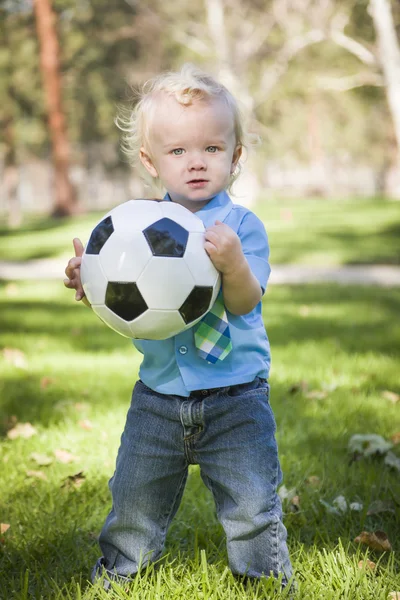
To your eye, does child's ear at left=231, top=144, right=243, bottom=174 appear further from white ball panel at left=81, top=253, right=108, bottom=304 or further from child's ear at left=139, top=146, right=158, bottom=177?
white ball panel at left=81, top=253, right=108, bottom=304

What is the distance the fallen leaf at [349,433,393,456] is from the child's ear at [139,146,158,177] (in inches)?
65.2

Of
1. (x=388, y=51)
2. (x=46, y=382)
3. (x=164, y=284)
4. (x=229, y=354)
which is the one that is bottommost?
(x=46, y=382)

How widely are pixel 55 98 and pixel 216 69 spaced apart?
4932 millimetres

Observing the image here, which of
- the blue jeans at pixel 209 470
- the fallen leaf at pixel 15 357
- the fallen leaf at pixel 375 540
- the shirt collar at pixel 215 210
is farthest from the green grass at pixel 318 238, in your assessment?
the blue jeans at pixel 209 470

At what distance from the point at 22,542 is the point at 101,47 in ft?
109

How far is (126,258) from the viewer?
2.08m

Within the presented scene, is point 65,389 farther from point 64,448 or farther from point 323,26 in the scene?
point 323,26

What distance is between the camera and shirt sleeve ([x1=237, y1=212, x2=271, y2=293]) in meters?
2.21

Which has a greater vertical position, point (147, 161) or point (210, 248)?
point (147, 161)

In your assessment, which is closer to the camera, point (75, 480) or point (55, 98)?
point (75, 480)

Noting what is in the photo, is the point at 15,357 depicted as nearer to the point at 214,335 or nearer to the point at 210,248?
the point at 214,335

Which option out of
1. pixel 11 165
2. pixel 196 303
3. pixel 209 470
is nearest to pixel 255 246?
pixel 196 303

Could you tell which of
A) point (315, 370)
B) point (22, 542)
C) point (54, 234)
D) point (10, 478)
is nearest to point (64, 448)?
point (10, 478)

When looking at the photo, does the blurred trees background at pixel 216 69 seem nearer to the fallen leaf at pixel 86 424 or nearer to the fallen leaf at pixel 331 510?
the fallen leaf at pixel 86 424
